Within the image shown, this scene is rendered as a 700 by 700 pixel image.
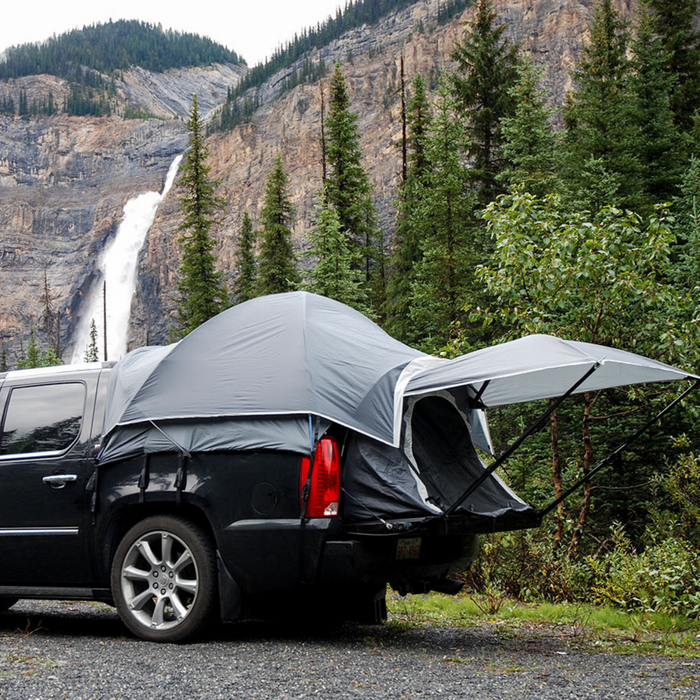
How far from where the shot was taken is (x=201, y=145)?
40.7 m

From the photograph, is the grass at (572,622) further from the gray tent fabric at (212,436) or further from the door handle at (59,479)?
the door handle at (59,479)

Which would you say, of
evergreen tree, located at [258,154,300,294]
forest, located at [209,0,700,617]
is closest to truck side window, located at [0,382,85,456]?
forest, located at [209,0,700,617]

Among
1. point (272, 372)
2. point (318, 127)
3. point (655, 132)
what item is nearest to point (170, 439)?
point (272, 372)

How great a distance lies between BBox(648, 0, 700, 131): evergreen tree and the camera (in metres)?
31.9

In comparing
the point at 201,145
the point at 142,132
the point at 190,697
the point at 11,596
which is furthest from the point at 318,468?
A: the point at 142,132

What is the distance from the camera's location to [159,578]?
5.37m

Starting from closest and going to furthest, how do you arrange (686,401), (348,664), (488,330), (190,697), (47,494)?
1. (190,697)
2. (348,664)
3. (47,494)
4. (686,401)
5. (488,330)

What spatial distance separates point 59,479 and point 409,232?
2773 cm

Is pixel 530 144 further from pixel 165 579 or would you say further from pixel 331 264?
pixel 165 579

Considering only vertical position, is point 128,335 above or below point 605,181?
above

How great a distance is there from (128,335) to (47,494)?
100 metres

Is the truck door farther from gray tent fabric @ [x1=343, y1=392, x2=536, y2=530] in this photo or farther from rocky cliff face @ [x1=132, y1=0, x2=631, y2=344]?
rocky cliff face @ [x1=132, y1=0, x2=631, y2=344]

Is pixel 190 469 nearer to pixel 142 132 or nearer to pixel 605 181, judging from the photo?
pixel 605 181

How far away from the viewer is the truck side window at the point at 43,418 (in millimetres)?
5926
